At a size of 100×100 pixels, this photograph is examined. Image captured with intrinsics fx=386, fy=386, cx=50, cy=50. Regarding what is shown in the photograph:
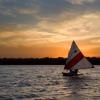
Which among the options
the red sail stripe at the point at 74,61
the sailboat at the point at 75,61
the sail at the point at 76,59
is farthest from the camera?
the sail at the point at 76,59

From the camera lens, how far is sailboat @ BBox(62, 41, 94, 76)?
231ft

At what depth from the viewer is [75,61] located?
70938 millimetres

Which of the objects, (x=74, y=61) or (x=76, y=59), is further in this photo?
(x=76, y=59)

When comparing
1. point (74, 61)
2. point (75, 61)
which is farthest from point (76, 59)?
point (74, 61)

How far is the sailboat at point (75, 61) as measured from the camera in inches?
2776

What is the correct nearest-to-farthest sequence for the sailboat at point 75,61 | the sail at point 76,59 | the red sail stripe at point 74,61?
the red sail stripe at point 74,61, the sailboat at point 75,61, the sail at point 76,59

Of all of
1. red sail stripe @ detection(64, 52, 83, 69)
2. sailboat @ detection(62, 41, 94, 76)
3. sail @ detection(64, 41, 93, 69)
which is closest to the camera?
red sail stripe @ detection(64, 52, 83, 69)

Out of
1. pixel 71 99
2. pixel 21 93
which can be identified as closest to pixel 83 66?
pixel 21 93

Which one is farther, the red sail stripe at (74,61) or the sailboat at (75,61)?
the sailboat at (75,61)

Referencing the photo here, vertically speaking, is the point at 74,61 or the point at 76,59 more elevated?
the point at 76,59

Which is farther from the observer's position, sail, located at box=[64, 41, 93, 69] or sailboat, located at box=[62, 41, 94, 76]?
sail, located at box=[64, 41, 93, 69]

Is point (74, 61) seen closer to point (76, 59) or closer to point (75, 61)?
point (75, 61)

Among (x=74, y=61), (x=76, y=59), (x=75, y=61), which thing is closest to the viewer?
(x=74, y=61)

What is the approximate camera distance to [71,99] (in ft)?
120
